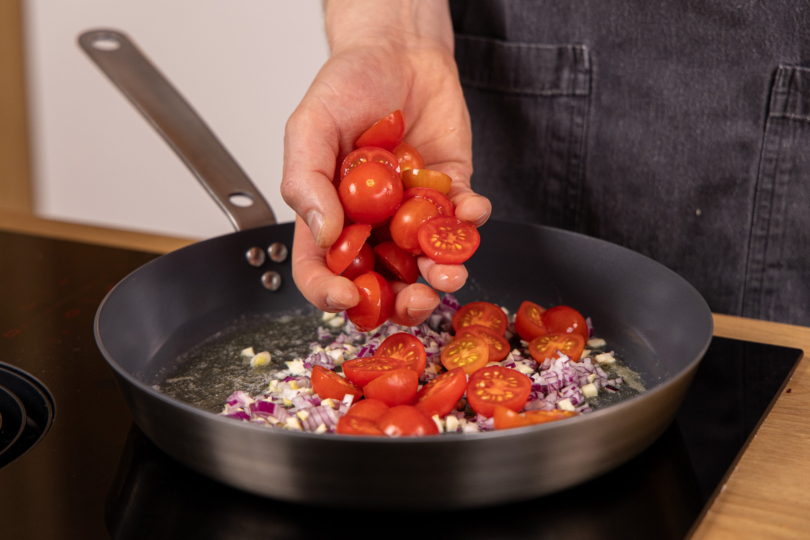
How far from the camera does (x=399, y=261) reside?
40.4 inches

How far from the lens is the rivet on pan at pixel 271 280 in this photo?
123 centimetres

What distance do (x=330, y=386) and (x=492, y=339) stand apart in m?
0.26

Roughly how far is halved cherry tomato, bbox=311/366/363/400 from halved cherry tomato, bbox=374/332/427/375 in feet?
0.27

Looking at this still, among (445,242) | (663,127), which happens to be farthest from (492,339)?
(663,127)

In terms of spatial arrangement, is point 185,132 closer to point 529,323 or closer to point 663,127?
point 529,323

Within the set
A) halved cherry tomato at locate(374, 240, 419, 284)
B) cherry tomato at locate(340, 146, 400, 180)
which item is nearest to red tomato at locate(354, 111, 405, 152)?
cherry tomato at locate(340, 146, 400, 180)

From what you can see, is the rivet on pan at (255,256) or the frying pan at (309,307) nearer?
the frying pan at (309,307)

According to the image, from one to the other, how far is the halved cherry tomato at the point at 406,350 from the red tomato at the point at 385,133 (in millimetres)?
285

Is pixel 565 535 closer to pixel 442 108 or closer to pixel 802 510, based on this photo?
pixel 802 510

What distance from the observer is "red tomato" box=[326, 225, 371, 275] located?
0.94 meters

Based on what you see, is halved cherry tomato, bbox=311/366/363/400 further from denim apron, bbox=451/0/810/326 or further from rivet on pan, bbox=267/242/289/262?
denim apron, bbox=451/0/810/326

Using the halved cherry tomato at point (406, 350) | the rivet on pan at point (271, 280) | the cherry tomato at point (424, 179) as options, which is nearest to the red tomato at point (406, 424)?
the halved cherry tomato at point (406, 350)

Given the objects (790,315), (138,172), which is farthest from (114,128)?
(790,315)

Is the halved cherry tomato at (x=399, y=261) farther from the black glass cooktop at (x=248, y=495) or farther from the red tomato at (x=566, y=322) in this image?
the black glass cooktop at (x=248, y=495)
